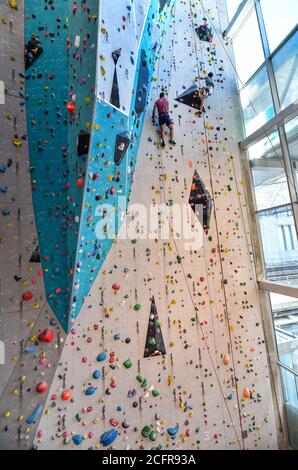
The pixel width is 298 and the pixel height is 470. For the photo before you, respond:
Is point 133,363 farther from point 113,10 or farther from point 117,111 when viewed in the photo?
point 113,10

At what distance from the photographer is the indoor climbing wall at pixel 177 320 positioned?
2.75 metres

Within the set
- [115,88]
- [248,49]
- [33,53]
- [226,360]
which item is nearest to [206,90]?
[248,49]

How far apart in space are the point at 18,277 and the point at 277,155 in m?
3.81

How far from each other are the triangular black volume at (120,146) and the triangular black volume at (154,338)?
1881 millimetres

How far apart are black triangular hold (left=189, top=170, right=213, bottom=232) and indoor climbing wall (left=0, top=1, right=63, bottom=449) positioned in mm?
2231

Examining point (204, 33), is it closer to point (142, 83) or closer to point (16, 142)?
point (142, 83)

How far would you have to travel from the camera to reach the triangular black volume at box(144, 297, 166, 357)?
3.04 metres

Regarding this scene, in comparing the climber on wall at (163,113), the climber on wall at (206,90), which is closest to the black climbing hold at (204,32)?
the climber on wall at (206,90)

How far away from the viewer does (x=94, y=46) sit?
2.04 metres

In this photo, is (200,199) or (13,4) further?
(200,199)

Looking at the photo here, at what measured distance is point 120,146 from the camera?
237cm

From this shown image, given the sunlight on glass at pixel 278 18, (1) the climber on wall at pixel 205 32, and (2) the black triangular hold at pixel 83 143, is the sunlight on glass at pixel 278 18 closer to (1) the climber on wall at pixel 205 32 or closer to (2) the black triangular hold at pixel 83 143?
(1) the climber on wall at pixel 205 32
